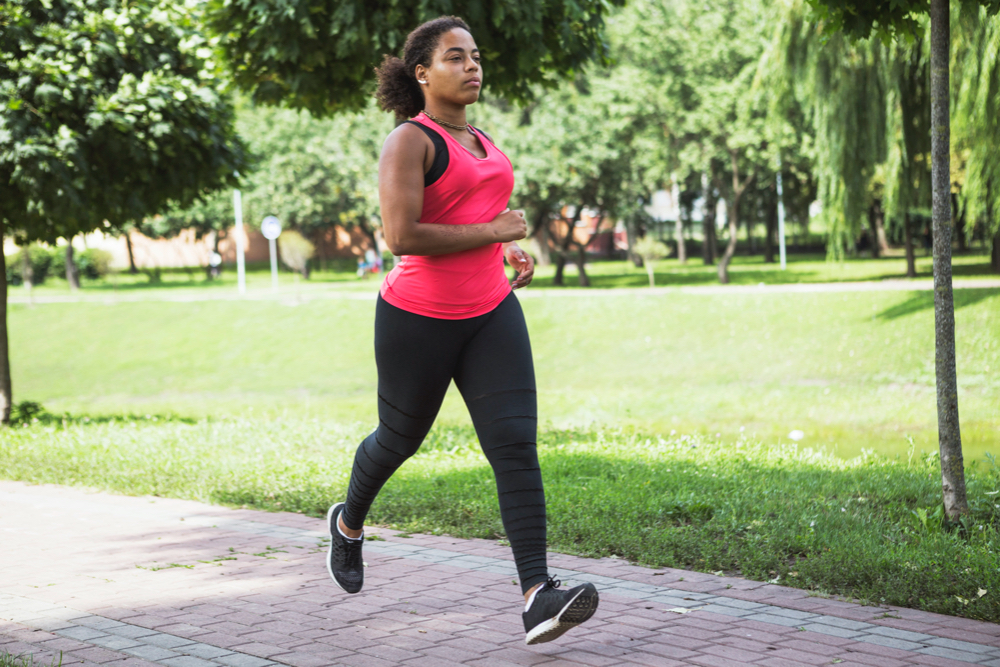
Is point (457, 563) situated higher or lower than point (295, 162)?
lower

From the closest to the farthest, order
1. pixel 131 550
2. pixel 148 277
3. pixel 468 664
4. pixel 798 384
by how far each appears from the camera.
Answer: pixel 468 664, pixel 131 550, pixel 798 384, pixel 148 277

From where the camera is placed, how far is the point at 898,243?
58.2m

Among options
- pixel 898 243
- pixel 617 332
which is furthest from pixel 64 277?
pixel 898 243

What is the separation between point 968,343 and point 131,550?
15797 millimetres

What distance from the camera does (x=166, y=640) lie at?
11.6 ft

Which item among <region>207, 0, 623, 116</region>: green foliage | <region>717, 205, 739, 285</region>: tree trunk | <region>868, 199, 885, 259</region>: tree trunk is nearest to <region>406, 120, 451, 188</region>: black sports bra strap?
<region>207, 0, 623, 116</region>: green foliage

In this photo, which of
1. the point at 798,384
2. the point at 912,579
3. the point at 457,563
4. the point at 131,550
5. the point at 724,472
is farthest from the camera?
the point at 798,384

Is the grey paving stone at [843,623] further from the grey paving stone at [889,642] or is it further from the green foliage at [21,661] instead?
the green foliage at [21,661]

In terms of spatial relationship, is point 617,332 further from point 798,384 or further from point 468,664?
point 468,664

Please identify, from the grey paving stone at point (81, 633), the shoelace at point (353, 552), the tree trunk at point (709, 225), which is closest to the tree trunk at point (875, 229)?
the tree trunk at point (709, 225)

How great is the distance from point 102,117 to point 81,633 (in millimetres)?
7606

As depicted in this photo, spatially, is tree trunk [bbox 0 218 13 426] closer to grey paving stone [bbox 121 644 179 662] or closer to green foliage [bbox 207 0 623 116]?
green foliage [bbox 207 0 623 116]

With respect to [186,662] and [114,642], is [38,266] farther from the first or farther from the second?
[186,662]

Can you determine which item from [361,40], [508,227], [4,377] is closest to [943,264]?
[508,227]
